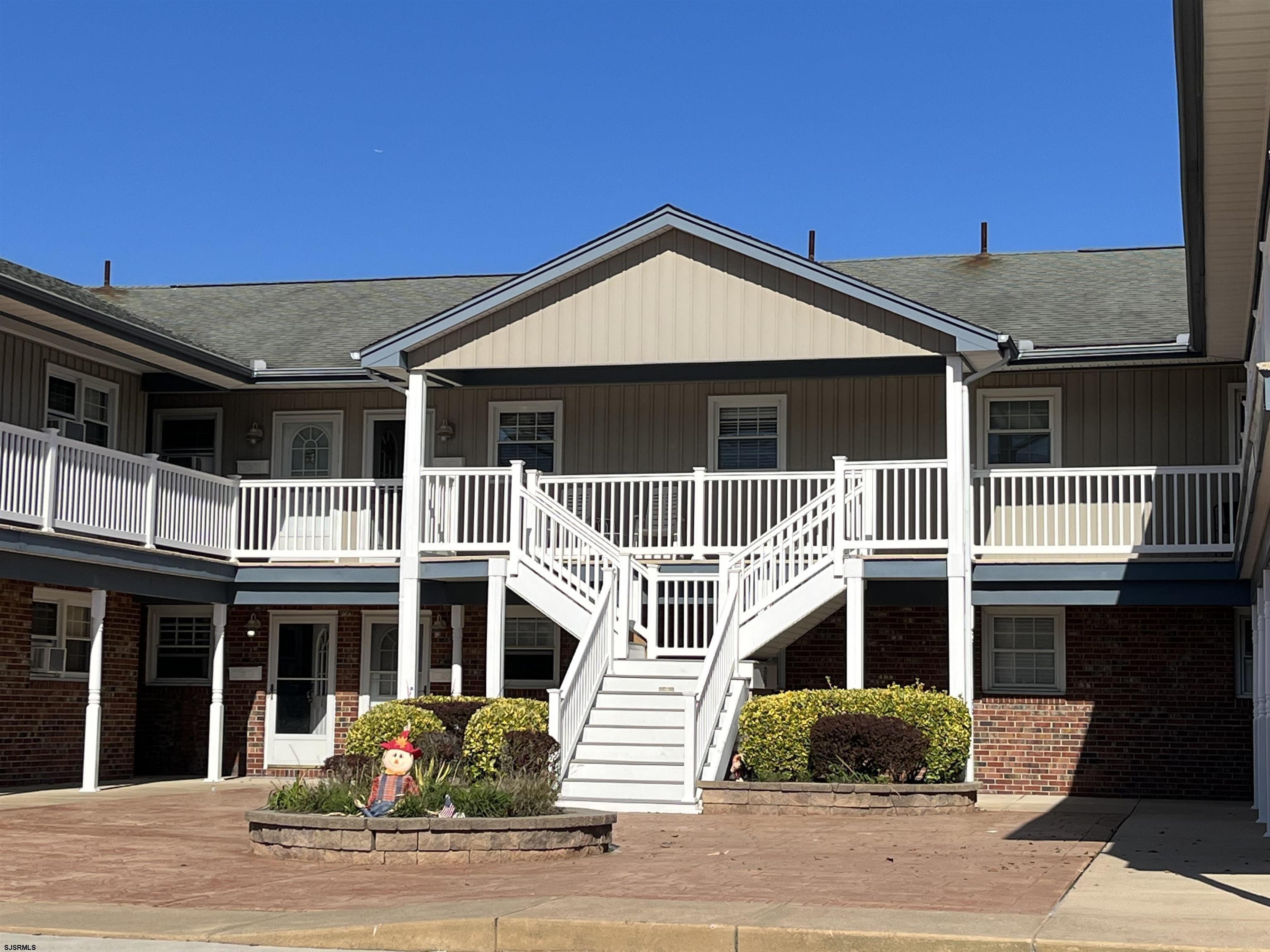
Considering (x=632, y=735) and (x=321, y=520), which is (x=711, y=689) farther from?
(x=321, y=520)

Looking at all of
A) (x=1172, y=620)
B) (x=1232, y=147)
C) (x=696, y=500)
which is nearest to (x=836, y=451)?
(x=696, y=500)

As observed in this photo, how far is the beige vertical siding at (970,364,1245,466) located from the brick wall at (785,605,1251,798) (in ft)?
6.43

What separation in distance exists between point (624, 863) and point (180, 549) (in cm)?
1092

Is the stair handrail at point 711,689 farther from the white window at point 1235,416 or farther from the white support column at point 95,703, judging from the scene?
the white support column at point 95,703

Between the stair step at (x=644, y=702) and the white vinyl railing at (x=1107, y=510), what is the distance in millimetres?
4580

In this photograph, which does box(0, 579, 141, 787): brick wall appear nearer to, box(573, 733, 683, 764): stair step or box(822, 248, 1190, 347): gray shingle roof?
box(573, 733, 683, 764): stair step

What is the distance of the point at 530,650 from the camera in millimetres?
23750

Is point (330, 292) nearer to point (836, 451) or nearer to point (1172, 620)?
point (836, 451)

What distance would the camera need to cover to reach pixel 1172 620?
21.6m

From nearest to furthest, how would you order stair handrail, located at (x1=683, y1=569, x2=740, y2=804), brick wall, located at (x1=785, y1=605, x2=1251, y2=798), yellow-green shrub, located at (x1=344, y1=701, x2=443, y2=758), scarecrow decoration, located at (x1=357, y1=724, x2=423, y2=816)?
1. scarecrow decoration, located at (x1=357, y1=724, x2=423, y2=816)
2. stair handrail, located at (x1=683, y1=569, x2=740, y2=804)
3. yellow-green shrub, located at (x1=344, y1=701, x2=443, y2=758)
4. brick wall, located at (x1=785, y1=605, x2=1251, y2=798)

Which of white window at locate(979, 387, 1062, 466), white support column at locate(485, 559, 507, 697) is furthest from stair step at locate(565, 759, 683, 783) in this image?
white window at locate(979, 387, 1062, 466)

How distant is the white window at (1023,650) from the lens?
72.4 feet

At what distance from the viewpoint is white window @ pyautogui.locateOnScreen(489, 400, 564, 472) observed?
23500 millimetres

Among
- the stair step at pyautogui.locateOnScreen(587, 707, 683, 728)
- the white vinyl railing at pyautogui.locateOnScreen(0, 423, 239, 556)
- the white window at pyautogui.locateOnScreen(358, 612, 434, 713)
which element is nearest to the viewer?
the stair step at pyautogui.locateOnScreen(587, 707, 683, 728)
